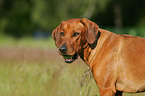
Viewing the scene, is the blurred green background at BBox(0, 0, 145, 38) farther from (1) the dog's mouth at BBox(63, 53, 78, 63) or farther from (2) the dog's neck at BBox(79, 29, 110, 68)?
(1) the dog's mouth at BBox(63, 53, 78, 63)

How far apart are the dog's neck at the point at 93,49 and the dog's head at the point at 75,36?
0.41 feet

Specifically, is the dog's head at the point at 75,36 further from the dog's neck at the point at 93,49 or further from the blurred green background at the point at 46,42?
the blurred green background at the point at 46,42

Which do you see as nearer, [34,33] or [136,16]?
[136,16]

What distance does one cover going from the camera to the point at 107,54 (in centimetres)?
434

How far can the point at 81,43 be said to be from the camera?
4473 millimetres

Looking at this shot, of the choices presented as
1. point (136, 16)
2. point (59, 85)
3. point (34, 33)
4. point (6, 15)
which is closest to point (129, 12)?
point (136, 16)

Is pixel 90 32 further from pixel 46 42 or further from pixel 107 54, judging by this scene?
pixel 46 42

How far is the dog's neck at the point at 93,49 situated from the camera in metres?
4.50

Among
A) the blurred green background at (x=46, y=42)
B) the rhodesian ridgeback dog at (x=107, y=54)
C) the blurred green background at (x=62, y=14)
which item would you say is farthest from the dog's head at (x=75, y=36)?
the blurred green background at (x=62, y=14)

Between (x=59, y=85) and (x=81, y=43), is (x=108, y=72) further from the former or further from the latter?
(x=59, y=85)

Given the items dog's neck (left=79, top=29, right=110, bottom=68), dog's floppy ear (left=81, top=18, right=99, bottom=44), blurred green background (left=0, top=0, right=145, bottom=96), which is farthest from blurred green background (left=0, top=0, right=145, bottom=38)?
dog's floppy ear (left=81, top=18, right=99, bottom=44)

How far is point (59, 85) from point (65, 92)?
0.44m

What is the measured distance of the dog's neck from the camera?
4497 mm

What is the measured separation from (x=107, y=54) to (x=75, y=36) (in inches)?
27.0
